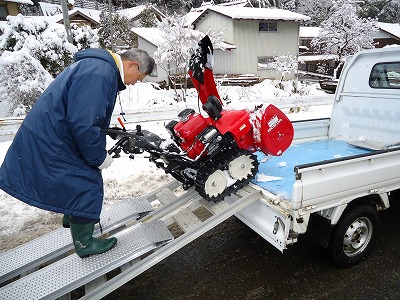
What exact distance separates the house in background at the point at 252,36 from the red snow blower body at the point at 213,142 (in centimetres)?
2096

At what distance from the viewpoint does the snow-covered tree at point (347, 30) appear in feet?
93.5

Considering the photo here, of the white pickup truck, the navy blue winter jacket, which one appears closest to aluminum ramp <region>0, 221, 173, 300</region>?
the navy blue winter jacket

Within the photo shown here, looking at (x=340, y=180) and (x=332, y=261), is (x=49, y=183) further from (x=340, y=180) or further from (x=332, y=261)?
(x=332, y=261)

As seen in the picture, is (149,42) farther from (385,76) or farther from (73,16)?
(385,76)

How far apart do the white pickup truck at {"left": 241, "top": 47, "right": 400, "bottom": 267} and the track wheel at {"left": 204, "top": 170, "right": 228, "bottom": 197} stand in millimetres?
325

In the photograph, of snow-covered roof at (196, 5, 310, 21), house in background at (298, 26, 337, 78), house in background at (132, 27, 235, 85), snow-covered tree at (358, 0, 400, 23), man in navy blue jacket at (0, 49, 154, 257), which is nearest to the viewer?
man in navy blue jacket at (0, 49, 154, 257)

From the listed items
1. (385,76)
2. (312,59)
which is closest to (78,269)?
(385,76)

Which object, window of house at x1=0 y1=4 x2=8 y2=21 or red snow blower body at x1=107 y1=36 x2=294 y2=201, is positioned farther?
window of house at x1=0 y1=4 x2=8 y2=21

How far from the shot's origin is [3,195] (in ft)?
14.8

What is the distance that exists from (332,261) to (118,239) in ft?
6.77

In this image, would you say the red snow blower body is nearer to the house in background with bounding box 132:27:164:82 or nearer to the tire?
the tire

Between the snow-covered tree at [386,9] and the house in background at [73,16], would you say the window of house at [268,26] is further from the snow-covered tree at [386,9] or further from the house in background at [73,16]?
the snow-covered tree at [386,9]

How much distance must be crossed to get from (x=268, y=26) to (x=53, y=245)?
24721 mm

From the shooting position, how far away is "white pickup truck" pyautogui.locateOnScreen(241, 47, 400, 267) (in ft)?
8.25
